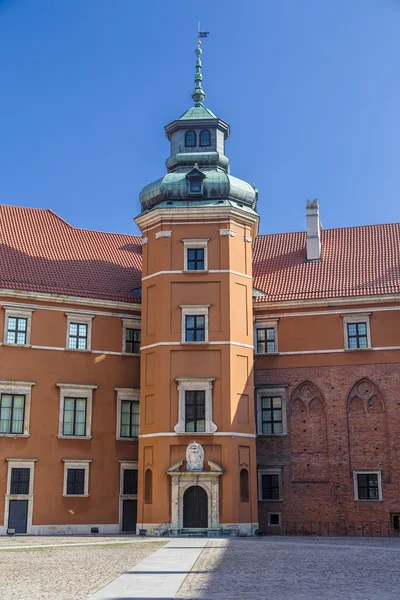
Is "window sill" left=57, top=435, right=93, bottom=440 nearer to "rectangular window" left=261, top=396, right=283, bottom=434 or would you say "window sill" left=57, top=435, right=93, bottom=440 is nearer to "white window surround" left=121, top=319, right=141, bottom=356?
"white window surround" left=121, top=319, right=141, bottom=356

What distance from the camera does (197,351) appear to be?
3366 cm

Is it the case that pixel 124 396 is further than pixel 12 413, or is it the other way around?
pixel 124 396

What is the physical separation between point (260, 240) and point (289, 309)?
657 centimetres

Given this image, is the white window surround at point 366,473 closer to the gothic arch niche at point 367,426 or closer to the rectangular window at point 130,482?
the gothic arch niche at point 367,426

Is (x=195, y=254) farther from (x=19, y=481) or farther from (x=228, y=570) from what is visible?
(x=228, y=570)

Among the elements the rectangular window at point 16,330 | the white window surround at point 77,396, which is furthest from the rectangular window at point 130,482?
the rectangular window at point 16,330

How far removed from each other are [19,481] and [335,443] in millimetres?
13611

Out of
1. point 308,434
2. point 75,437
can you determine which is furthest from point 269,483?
point 75,437

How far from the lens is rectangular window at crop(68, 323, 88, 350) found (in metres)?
35.3

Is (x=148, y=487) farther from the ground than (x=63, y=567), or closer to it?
farther from the ground

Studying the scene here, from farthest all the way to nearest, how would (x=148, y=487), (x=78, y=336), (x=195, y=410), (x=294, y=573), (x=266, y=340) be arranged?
(x=266, y=340), (x=78, y=336), (x=195, y=410), (x=148, y=487), (x=294, y=573)

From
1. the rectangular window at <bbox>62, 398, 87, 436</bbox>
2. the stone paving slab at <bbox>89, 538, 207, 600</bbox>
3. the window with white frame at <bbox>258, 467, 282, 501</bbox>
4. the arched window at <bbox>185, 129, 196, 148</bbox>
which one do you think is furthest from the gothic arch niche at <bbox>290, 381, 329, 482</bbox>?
the arched window at <bbox>185, 129, 196, 148</bbox>

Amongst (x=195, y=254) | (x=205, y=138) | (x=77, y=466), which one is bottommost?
(x=77, y=466)

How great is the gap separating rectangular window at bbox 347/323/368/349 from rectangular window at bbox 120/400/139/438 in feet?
33.3
